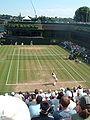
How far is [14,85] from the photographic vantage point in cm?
3309

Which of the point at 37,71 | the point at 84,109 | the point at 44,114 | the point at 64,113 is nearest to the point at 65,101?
the point at 64,113

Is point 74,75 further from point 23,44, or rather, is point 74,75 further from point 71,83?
point 23,44

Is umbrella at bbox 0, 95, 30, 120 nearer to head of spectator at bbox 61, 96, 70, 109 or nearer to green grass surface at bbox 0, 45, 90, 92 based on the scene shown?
head of spectator at bbox 61, 96, 70, 109

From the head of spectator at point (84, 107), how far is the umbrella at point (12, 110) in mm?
1310

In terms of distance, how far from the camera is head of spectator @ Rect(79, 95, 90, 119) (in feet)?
13.8

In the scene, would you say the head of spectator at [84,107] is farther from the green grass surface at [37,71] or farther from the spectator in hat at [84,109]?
the green grass surface at [37,71]

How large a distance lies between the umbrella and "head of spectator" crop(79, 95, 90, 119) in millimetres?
1310

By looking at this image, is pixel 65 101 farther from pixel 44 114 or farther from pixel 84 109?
pixel 84 109

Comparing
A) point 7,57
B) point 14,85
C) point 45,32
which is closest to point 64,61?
point 7,57

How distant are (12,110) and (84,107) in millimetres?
1535

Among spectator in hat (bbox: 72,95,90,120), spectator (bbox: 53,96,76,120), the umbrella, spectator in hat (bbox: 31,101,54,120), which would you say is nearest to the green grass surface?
spectator (bbox: 53,96,76,120)

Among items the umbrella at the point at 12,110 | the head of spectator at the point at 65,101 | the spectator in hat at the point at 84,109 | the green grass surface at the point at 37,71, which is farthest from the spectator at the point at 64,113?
the green grass surface at the point at 37,71

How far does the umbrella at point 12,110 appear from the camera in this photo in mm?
2971

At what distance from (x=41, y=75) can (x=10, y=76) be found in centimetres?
368
